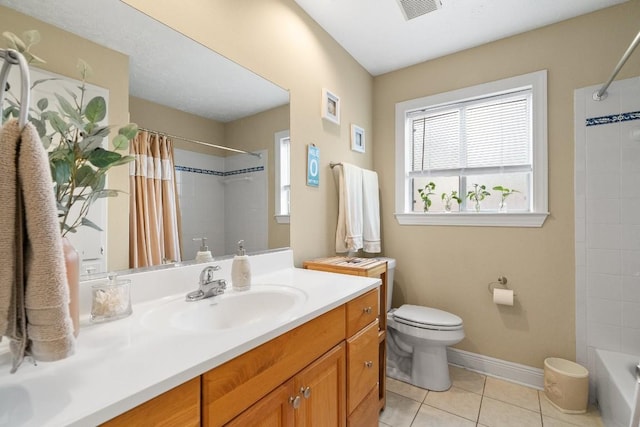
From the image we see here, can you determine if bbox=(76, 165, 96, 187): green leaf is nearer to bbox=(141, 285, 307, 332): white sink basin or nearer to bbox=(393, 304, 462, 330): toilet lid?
bbox=(141, 285, 307, 332): white sink basin

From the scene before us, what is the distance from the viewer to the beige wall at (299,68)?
1.29 metres

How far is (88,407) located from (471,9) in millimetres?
2438

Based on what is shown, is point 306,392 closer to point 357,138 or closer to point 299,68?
point 299,68

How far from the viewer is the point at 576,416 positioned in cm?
167

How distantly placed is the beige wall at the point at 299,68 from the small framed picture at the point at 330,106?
4cm

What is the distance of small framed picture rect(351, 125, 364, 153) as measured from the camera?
2271mm

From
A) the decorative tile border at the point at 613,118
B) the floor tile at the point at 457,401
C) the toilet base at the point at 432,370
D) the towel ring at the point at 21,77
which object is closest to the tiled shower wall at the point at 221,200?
the towel ring at the point at 21,77

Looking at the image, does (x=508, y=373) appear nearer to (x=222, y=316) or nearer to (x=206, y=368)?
(x=222, y=316)

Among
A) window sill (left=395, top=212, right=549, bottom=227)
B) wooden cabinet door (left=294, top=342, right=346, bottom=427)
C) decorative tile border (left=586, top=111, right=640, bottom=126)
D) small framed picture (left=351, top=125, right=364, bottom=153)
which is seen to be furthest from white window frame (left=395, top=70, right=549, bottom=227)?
wooden cabinet door (left=294, top=342, right=346, bottom=427)

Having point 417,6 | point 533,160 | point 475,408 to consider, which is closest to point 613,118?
point 533,160

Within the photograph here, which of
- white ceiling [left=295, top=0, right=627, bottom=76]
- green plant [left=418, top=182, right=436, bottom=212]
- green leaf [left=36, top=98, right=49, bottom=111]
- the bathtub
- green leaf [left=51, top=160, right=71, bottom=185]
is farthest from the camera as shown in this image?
green plant [left=418, top=182, right=436, bottom=212]

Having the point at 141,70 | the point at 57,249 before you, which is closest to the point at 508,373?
the point at 57,249

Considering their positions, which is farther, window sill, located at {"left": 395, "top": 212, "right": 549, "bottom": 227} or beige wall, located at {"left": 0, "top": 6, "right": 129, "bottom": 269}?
window sill, located at {"left": 395, "top": 212, "right": 549, "bottom": 227}

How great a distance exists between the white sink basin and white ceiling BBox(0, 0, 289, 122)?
78 cm
